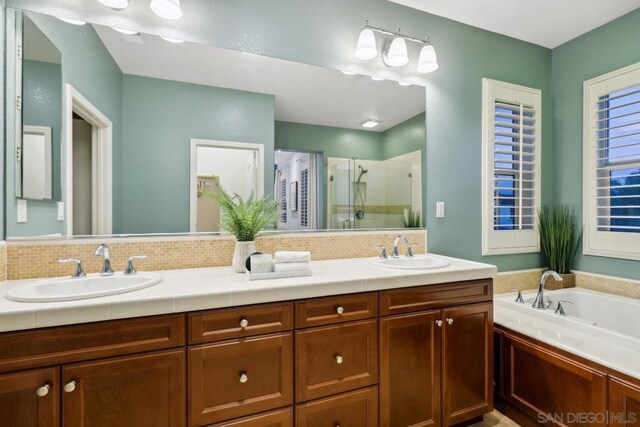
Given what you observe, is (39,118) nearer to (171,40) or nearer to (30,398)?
(171,40)

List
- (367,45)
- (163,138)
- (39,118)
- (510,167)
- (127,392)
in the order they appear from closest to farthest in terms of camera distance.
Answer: (127,392)
(39,118)
(163,138)
(367,45)
(510,167)

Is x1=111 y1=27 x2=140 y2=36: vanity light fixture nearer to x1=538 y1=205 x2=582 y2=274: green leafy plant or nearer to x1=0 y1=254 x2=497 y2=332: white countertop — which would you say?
x1=0 y1=254 x2=497 y2=332: white countertop

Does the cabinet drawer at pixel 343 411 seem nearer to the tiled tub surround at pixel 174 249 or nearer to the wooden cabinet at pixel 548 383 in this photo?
the tiled tub surround at pixel 174 249

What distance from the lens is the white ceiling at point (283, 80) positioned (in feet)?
5.34

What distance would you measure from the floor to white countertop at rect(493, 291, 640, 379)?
575 millimetres

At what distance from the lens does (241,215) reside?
5.33 feet

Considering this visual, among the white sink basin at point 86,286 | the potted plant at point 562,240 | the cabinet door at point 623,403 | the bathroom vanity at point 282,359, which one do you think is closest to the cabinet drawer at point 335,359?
the bathroom vanity at point 282,359

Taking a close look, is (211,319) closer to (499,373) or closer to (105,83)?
(105,83)

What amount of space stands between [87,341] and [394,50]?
230cm

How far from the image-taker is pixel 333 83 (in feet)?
6.73

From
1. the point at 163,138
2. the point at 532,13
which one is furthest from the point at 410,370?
the point at 532,13

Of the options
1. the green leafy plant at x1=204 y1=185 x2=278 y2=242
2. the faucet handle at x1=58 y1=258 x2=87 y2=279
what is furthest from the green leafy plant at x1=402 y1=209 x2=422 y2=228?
the faucet handle at x1=58 y1=258 x2=87 y2=279

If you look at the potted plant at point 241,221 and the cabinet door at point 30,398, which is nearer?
the cabinet door at point 30,398

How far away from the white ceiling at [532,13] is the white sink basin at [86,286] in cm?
243
